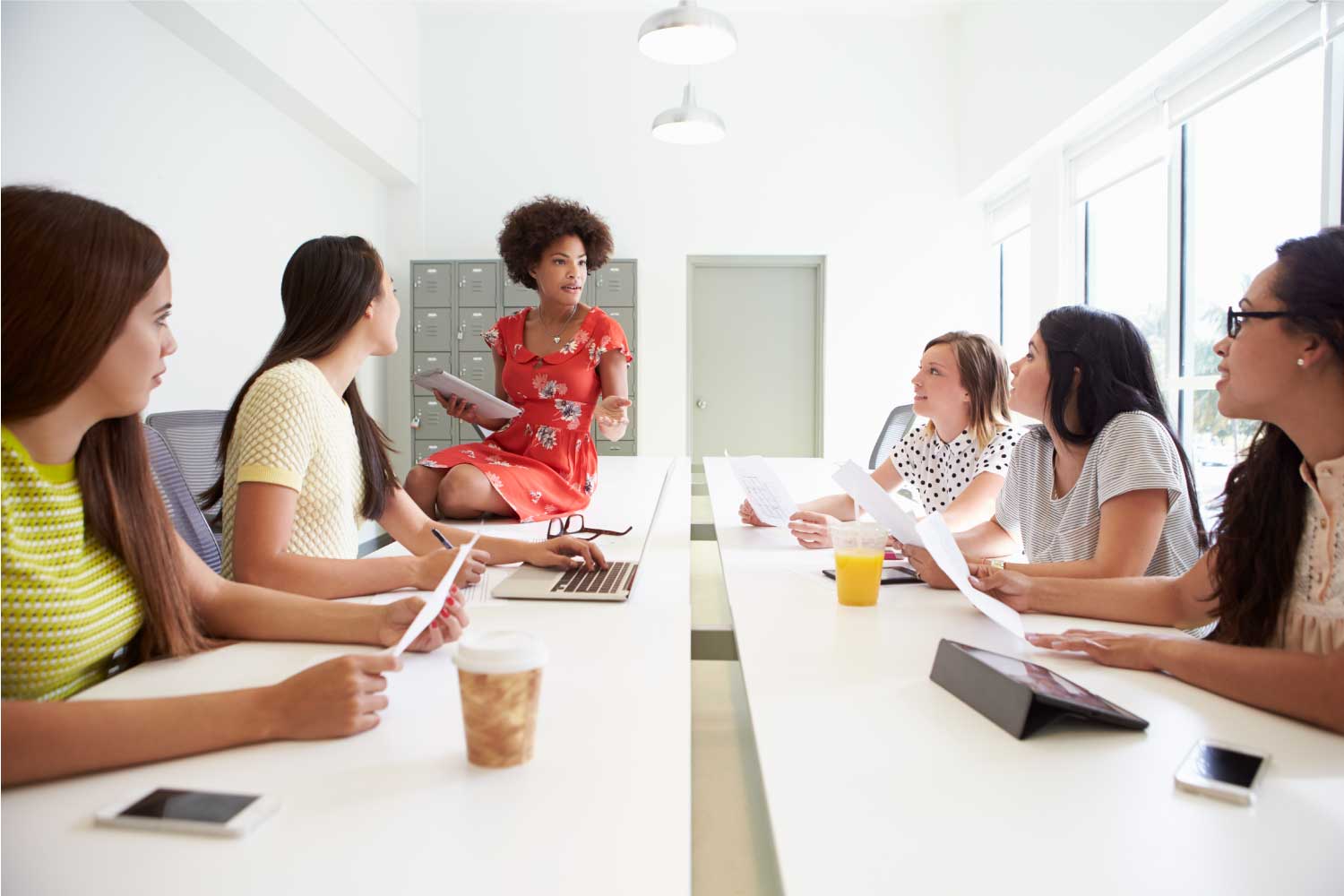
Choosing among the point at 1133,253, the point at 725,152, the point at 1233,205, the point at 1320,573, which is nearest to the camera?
the point at 1320,573

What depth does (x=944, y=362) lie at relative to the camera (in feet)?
7.06

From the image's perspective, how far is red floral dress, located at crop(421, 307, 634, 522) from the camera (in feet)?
7.54

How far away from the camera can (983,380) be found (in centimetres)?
214

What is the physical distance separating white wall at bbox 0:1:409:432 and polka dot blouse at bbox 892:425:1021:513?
311cm

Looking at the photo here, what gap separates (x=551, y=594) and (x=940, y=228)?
5527 millimetres

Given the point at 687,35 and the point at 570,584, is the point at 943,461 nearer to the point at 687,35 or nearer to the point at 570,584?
the point at 570,584

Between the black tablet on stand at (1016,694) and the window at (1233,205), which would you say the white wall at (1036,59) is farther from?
the black tablet on stand at (1016,694)

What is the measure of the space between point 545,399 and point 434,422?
3.57 metres

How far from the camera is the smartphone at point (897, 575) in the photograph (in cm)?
130

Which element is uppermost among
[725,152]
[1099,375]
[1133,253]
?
[725,152]

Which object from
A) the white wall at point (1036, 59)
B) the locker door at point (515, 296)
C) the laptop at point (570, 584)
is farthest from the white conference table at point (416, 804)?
the locker door at point (515, 296)

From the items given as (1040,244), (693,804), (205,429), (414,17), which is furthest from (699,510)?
(414,17)

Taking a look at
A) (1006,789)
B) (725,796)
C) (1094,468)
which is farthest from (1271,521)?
(725,796)

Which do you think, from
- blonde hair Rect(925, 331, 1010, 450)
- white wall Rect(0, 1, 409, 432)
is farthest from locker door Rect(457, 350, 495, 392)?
blonde hair Rect(925, 331, 1010, 450)
